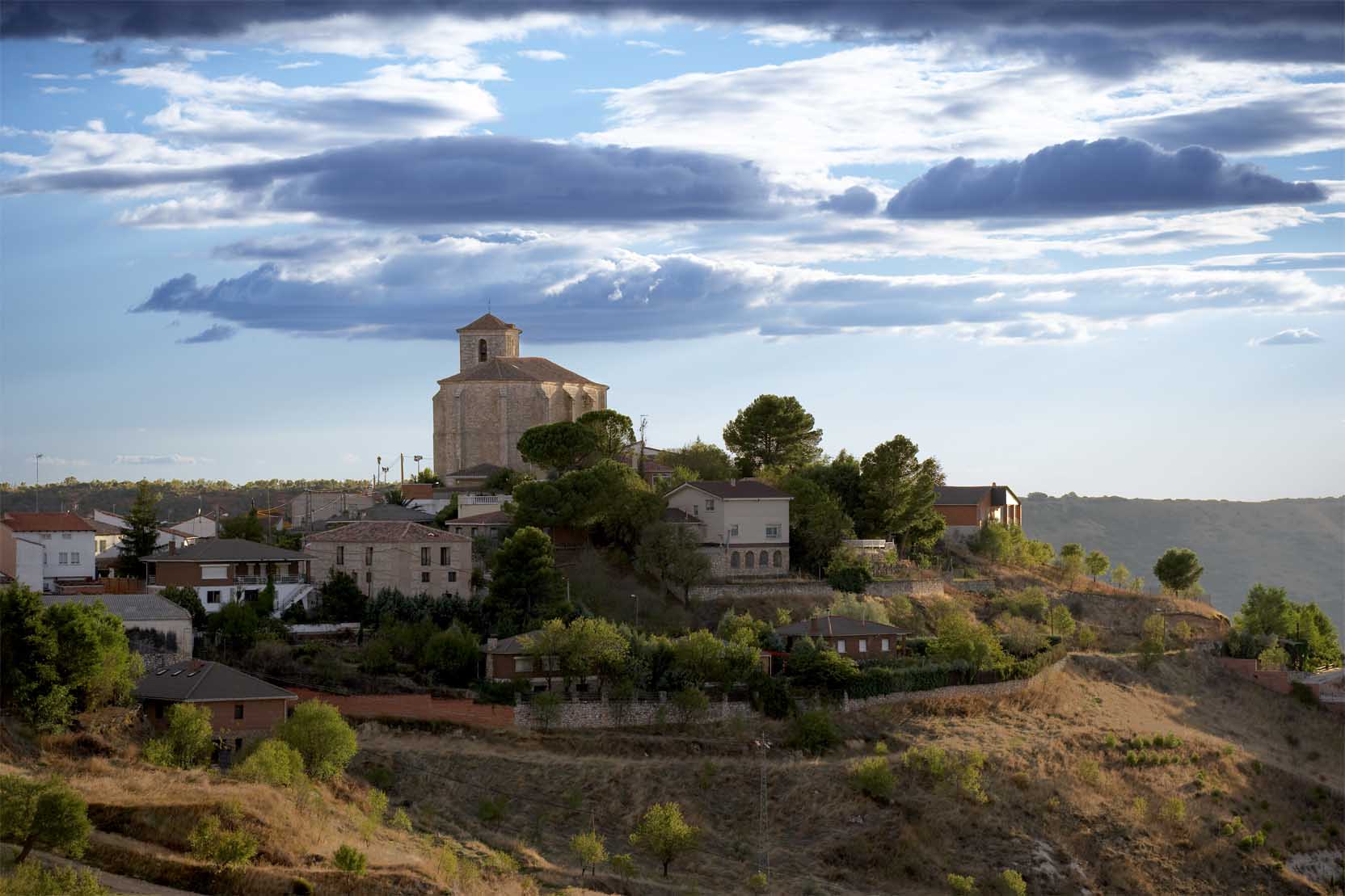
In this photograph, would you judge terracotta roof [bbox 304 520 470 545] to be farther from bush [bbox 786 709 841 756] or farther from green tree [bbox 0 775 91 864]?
green tree [bbox 0 775 91 864]

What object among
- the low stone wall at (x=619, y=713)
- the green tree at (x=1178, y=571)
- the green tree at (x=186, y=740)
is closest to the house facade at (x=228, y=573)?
the low stone wall at (x=619, y=713)

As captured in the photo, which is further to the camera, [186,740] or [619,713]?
[619,713]

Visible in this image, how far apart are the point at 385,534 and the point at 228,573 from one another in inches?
233

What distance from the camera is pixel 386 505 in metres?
77.6

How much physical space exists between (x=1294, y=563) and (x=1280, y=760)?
14204cm

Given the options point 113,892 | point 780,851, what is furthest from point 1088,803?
point 113,892

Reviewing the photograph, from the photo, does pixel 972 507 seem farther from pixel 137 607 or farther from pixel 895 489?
pixel 137 607

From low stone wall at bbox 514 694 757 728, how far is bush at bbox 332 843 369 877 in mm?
17307

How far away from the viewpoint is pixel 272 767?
137 feet

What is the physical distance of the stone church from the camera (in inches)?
3548

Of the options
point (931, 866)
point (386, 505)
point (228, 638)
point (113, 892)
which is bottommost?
point (931, 866)

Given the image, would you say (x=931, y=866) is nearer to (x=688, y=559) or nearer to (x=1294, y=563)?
(x=688, y=559)

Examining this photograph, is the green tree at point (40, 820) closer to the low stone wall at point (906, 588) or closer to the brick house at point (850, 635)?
the brick house at point (850, 635)

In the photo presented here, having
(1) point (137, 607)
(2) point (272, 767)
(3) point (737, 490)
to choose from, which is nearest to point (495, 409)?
(3) point (737, 490)
